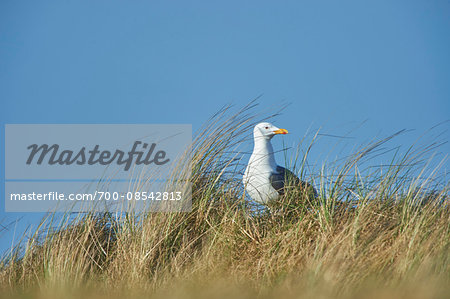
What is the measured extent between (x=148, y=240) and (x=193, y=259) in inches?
17.4

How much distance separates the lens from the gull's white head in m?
5.42

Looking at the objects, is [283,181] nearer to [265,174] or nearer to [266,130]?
[265,174]

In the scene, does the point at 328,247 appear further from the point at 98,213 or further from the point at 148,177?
the point at 98,213

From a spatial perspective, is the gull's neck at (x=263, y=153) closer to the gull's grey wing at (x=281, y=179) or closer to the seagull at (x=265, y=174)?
the seagull at (x=265, y=174)

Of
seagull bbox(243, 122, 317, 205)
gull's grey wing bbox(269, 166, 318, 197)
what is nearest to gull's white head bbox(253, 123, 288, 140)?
seagull bbox(243, 122, 317, 205)

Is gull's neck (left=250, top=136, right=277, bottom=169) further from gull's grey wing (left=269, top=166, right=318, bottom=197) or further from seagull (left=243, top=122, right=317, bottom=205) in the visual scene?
gull's grey wing (left=269, top=166, right=318, bottom=197)

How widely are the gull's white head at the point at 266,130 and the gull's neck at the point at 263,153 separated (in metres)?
0.03

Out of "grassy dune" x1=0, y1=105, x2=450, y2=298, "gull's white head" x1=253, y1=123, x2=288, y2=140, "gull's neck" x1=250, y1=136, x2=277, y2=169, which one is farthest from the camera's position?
"gull's white head" x1=253, y1=123, x2=288, y2=140

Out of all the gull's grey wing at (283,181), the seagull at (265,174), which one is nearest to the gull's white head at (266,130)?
the seagull at (265,174)

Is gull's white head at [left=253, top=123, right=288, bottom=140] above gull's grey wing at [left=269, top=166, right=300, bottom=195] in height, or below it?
above

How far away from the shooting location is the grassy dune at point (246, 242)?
12.8ft

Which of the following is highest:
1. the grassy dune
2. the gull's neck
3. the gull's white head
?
the gull's white head

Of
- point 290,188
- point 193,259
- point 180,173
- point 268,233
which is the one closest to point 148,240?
point 193,259

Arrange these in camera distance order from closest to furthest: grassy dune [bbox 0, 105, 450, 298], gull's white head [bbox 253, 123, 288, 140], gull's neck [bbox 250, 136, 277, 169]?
1. grassy dune [bbox 0, 105, 450, 298]
2. gull's neck [bbox 250, 136, 277, 169]
3. gull's white head [bbox 253, 123, 288, 140]
